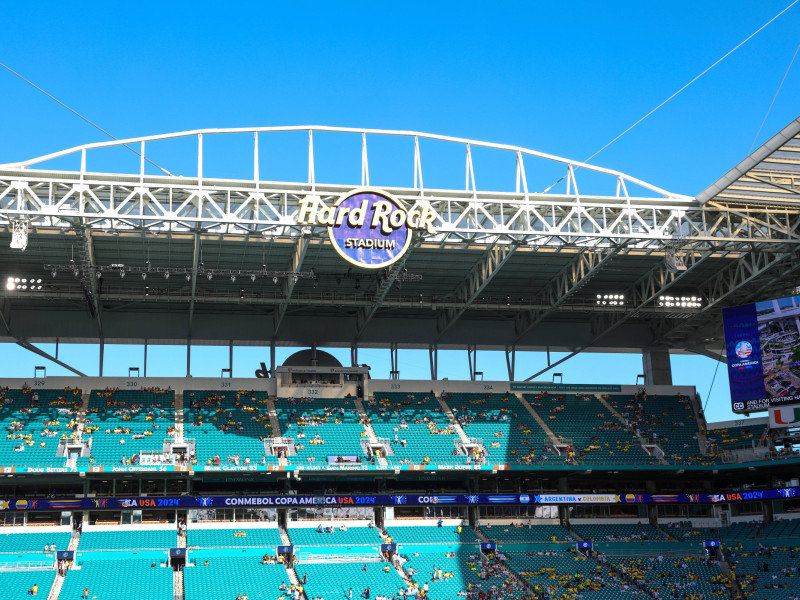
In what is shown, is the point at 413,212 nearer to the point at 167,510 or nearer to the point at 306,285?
the point at 306,285

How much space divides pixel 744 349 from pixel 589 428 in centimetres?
1105

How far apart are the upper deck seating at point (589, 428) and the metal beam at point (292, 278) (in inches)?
712

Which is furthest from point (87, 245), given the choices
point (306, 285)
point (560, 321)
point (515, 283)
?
point (560, 321)

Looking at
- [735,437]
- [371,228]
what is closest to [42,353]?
[371,228]

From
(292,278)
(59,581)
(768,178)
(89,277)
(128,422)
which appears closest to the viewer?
(59,581)

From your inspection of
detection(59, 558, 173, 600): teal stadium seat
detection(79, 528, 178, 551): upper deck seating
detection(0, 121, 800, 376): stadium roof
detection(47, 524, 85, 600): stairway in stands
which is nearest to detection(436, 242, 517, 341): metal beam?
detection(0, 121, 800, 376): stadium roof

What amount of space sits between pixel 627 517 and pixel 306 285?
24.8m

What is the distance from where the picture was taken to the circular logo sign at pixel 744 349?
2266 inches

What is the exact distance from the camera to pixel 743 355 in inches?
2277

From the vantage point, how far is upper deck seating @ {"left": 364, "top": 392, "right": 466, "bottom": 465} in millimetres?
56969

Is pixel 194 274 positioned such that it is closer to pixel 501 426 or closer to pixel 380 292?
pixel 380 292

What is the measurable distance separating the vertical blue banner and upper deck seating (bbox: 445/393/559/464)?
1164 cm

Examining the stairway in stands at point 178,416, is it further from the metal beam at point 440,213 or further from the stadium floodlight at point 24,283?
the metal beam at point 440,213

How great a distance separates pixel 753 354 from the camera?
57.5m
